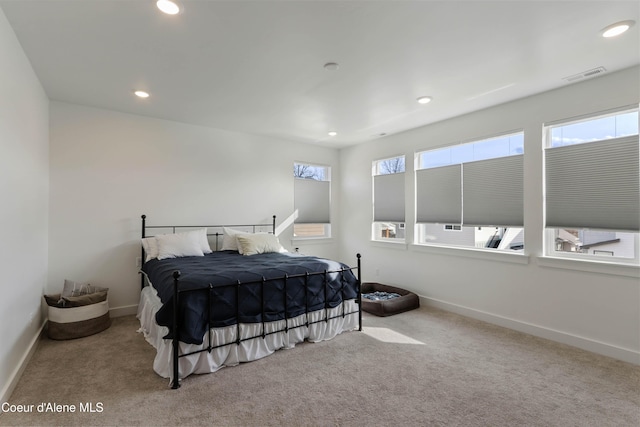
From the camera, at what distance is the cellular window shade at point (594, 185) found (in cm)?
275

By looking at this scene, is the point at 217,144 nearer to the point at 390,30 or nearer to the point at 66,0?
the point at 66,0

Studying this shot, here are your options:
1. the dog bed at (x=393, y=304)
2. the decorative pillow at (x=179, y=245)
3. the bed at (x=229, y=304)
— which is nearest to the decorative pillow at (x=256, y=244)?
the bed at (x=229, y=304)

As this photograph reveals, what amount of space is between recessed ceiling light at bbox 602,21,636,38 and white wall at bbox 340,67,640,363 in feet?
2.70

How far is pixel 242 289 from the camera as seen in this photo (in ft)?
9.04

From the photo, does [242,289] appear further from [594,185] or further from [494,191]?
[594,185]

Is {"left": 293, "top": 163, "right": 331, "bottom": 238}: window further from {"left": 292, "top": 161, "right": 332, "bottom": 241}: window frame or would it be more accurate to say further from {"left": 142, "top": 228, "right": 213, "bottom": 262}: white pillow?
{"left": 142, "top": 228, "right": 213, "bottom": 262}: white pillow

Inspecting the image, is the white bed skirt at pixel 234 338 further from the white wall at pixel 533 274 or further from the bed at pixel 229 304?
the white wall at pixel 533 274

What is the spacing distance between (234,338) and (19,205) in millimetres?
2065

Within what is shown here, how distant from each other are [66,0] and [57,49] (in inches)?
31.2

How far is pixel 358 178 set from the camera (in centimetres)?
575

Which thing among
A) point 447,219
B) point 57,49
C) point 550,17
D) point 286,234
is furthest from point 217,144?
point 550,17

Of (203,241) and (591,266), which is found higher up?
(203,241)

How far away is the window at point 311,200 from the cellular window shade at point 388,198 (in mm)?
1060

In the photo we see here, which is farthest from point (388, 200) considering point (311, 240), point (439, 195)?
point (311, 240)
